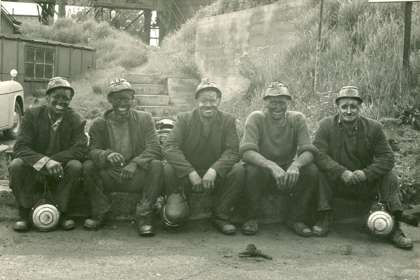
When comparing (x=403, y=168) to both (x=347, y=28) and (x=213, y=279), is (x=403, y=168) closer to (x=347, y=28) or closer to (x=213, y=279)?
(x=213, y=279)

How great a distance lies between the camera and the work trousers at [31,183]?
6.17m

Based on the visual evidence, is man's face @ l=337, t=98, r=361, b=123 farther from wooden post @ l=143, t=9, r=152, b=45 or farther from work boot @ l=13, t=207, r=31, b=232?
wooden post @ l=143, t=9, r=152, b=45

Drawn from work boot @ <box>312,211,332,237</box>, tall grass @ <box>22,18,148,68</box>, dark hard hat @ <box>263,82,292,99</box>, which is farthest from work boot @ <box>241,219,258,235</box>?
tall grass @ <box>22,18,148,68</box>

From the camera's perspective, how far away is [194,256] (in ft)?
17.8

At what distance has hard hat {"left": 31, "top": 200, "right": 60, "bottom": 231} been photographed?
6.02m

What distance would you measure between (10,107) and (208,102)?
6.90m

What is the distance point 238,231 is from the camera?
638 cm

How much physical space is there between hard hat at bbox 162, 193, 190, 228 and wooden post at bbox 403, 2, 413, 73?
481 centimetres

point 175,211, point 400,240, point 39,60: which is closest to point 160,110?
point 39,60

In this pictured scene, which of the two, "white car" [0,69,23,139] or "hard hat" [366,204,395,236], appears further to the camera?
"white car" [0,69,23,139]

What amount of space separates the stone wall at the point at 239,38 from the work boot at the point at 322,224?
633 centimetres

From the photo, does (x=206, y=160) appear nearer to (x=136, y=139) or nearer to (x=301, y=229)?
(x=136, y=139)

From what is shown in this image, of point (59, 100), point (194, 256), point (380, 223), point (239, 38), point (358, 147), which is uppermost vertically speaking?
point (239, 38)

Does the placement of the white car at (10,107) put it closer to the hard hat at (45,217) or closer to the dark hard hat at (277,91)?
the hard hat at (45,217)
